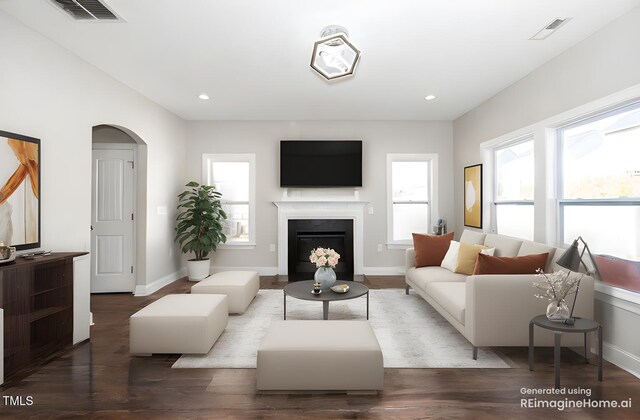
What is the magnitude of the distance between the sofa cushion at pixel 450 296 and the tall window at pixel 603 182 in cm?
117

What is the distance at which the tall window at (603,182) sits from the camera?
2.74 m

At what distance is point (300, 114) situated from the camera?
5.73 m

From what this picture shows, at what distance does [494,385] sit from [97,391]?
266 centimetres

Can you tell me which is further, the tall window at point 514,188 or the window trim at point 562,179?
the tall window at point 514,188

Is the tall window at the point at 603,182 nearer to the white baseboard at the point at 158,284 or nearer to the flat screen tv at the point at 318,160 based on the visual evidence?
the flat screen tv at the point at 318,160

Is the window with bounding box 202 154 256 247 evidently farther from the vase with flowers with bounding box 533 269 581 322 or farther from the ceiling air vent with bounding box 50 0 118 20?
the vase with flowers with bounding box 533 269 581 322

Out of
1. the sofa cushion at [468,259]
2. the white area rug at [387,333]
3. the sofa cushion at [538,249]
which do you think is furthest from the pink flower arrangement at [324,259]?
the sofa cushion at [538,249]

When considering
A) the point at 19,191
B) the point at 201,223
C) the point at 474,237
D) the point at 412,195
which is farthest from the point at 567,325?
the point at 201,223

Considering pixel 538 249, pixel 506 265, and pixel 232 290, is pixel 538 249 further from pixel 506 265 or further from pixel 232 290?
pixel 232 290

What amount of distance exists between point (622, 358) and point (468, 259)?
5.20 feet

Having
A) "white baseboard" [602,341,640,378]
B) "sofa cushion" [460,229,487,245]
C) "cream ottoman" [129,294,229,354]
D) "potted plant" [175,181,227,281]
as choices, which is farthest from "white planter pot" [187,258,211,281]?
"white baseboard" [602,341,640,378]

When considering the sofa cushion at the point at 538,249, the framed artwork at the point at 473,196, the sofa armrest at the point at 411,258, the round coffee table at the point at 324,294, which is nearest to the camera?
the sofa cushion at the point at 538,249

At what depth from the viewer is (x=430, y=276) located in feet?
13.3

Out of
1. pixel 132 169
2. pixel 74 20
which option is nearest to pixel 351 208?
pixel 132 169
